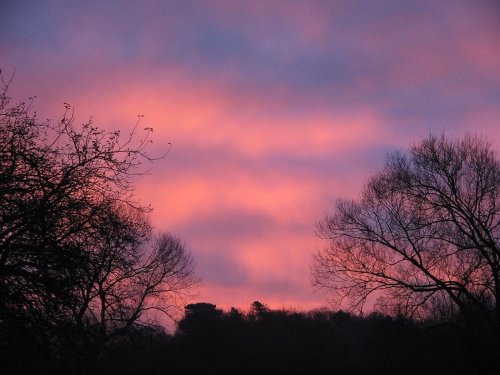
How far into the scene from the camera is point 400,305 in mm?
Answer: 19719

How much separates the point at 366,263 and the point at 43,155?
1417 cm

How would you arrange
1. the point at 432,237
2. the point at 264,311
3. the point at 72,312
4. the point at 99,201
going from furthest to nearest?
1. the point at 264,311
2. the point at 432,237
3. the point at 99,201
4. the point at 72,312

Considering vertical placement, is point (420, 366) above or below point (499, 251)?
below

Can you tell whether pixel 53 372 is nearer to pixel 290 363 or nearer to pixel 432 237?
pixel 432 237

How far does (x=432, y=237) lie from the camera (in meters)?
19.4

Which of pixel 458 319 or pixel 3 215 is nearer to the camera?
pixel 3 215

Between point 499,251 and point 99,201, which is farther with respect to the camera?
point 499,251

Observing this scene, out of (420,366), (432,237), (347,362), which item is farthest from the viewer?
(347,362)

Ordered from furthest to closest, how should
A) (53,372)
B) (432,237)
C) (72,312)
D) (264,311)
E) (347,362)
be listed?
(264,311), (347,362), (432,237), (72,312), (53,372)

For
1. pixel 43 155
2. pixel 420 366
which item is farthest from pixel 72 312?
pixel 420 366

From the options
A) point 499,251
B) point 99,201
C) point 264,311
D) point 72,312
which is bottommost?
point 72,312

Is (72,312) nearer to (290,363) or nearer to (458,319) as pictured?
(458,319)

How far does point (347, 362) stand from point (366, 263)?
2739 cm

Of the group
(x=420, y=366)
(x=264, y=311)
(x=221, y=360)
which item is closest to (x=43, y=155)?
(x=420, y=366)
